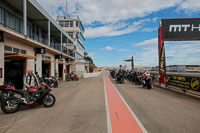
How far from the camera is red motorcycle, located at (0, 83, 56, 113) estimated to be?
510cm

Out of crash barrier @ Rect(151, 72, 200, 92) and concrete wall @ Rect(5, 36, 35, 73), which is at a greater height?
concrete wall @ Rect(5, 36, 35, 73)

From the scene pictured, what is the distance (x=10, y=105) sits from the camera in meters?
5.15

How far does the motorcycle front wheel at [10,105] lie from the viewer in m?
4.97

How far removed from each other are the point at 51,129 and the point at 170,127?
3.44 m

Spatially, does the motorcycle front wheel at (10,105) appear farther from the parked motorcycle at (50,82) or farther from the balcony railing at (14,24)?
the parked motorcycle at (50,82)

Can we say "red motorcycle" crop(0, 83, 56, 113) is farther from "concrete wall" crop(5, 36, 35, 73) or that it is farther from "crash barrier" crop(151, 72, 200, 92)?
"crash barrier" crop(151, 72, 200, 92)

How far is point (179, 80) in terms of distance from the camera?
32.6ft

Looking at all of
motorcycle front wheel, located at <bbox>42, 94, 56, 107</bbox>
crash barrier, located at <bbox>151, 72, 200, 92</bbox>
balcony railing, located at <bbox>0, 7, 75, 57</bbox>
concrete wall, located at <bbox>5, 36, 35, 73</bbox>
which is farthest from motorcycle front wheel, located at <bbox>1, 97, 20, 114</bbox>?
crash barrier, located at <bbox>151, 72, 200, 92</bbox>

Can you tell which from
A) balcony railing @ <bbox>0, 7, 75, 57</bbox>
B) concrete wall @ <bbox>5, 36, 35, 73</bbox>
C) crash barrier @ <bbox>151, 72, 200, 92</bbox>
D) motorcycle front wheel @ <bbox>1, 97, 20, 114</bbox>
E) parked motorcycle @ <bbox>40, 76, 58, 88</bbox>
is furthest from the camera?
parked motorcycle @ <bbox>40, 76, 58, 88</bbox>

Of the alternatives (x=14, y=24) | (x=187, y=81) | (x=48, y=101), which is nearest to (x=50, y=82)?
(x=14, y=24)


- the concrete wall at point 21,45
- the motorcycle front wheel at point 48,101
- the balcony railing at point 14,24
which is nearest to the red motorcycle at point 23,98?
the motorcycle front wheel at point 48,101

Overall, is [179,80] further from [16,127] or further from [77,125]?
[16,127]

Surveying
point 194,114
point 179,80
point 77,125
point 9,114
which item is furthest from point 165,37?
point 9,114

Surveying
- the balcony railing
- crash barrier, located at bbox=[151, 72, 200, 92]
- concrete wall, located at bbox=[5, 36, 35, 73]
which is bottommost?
crash barrier, located at bbox=[151, 72, 200, 92]
